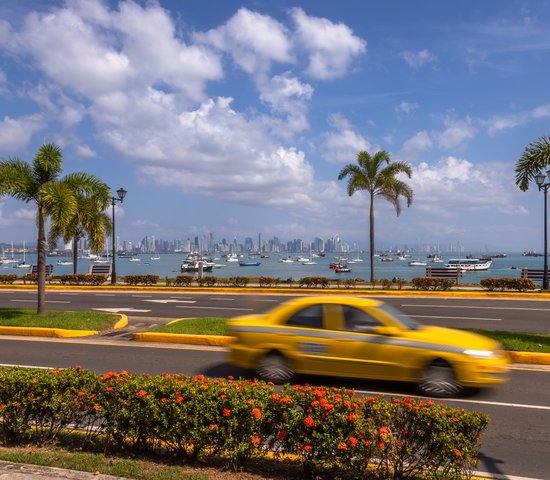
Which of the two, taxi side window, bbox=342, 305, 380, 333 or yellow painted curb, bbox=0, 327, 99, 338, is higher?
taxi side window, bbox=342, 305, 380, 333

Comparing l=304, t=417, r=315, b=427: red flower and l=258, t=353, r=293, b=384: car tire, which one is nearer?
l=304, t=417, r=315, b=427: red flower

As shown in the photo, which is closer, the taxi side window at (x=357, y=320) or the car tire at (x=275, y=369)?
the taxi side window at (x=357, y=320)

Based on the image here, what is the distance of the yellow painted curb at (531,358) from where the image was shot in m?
10.4

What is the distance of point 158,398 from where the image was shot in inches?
211

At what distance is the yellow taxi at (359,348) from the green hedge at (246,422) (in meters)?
2.91

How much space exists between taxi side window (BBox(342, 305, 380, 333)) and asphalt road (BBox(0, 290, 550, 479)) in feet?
3.43

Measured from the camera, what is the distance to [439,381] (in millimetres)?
7879

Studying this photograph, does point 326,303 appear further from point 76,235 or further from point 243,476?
point 76,235

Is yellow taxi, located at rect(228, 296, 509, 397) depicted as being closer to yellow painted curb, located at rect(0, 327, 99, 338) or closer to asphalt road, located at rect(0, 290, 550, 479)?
asphalt road, located at rect(0, 290, 550, 479)

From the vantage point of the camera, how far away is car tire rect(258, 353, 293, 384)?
Result: 28.1ft

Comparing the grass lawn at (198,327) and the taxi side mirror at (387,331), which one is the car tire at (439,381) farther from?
the grass lawn at (198,327)

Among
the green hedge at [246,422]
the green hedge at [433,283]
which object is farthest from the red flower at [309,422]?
the green hedge at [433,283]

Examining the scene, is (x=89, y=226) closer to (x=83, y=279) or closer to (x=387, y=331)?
(x=83, y=279)

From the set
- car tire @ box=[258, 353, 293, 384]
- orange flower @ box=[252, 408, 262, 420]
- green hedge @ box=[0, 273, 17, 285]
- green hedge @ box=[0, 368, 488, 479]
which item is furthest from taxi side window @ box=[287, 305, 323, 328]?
green hedge @ box=[0, 273, 17, 285]
